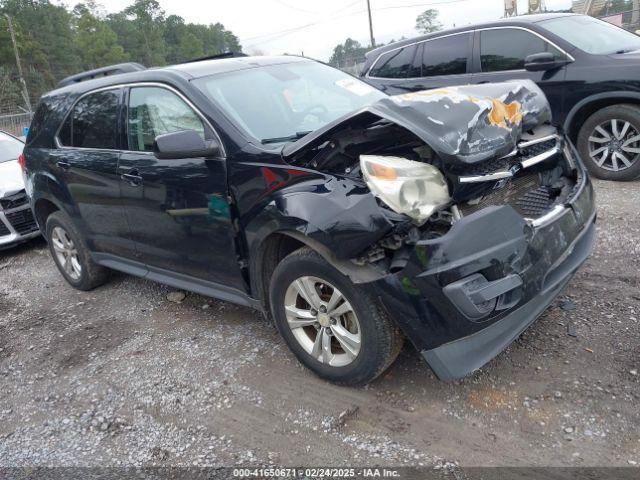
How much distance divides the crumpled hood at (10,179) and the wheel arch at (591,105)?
641 cm


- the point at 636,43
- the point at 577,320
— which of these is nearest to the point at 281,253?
the point at 577,320

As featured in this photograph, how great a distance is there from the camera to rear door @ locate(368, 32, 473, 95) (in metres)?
6.69

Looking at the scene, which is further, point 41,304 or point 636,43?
point 636,43

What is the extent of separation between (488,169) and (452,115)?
0.31 metres

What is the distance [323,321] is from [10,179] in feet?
18.7

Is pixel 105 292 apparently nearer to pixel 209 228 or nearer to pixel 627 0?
pixel 209 228

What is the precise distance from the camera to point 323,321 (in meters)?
2.93

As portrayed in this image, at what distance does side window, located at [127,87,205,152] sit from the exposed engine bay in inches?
36.6

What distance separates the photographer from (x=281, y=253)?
316cm

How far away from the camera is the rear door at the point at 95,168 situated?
4090 millimetres

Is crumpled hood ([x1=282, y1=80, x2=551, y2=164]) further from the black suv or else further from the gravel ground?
the black suv

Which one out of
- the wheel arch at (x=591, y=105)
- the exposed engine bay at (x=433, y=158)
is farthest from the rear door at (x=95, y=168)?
the wheel arch at (x=591, y=105)

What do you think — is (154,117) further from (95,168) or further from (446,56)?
(446,56)

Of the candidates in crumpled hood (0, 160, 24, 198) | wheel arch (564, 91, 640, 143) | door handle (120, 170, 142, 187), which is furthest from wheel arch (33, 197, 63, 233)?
wheel arch (564, 91, 640, 143)
